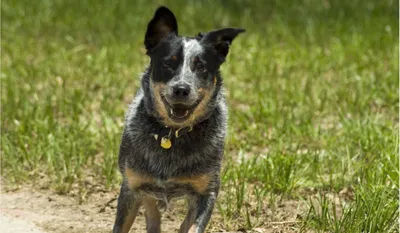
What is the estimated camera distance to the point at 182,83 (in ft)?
15.3

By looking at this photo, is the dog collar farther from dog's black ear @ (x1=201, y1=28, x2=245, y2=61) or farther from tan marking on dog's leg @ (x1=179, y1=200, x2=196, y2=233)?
dog's black ear @ (x1=201, y1=28, x2=245, y2=61)

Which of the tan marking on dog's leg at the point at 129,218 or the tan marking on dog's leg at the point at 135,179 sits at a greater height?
the tan marking on dog's leg at the point at 135,179

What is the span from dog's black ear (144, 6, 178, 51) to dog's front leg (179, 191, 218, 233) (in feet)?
3.18

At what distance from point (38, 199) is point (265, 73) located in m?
3.53

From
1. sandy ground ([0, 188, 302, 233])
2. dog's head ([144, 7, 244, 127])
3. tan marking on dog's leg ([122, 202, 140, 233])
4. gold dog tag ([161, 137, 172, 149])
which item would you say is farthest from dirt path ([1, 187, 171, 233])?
dog's head ([144, 7, 244, 127])

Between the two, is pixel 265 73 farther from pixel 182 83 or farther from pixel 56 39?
pixel 182 83

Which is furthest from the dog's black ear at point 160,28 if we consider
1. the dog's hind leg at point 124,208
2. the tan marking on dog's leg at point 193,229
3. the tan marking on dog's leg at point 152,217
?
the tan marking on dog's leg at point 193,229

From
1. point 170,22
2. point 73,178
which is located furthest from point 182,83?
point 73,178

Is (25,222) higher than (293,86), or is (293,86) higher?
(293,86)

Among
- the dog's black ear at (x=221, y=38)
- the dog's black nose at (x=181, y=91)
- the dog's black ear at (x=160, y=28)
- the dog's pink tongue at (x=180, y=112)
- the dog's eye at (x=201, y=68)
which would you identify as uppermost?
the dog's black ear at (x=160, y=28)

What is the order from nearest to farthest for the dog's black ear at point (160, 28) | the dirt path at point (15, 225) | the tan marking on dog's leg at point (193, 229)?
1. the tan marking on dog's leg at point (193, 229)
2. the dog's black ear at point (160, 28)
3. the dirt path at point (15, 225)

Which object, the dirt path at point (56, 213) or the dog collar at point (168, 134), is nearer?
the dog collar at point (168, 134)

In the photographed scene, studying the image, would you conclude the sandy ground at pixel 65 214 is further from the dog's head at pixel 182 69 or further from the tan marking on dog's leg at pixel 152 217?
the dog's head at pixel 182 69

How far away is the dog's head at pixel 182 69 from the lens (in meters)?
4.71
